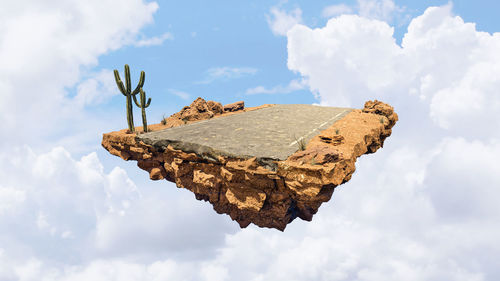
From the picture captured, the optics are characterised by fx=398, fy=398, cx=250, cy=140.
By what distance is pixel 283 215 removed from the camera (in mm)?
9219

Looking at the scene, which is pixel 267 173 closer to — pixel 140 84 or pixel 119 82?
pixel 140 84

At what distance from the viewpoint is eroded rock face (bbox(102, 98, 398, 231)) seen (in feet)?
25.9

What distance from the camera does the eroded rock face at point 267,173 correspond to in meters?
7.90

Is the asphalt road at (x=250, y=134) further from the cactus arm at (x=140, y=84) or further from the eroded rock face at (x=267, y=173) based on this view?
the cactus arm at (x=140, y=84)

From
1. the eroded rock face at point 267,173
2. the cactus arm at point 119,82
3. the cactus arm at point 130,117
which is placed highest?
the cactus arm at point 119,82

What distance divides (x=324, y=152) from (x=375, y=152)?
18.6ft

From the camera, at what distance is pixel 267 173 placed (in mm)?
8258

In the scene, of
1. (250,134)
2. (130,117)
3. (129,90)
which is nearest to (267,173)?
(250,134)

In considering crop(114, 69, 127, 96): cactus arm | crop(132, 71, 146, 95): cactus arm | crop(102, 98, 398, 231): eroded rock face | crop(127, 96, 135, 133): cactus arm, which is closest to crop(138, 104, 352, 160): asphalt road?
crop(102, 98, 398, 231): eroded rock face

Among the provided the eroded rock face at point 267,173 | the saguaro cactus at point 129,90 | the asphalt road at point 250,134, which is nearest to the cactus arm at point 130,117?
the saguaro cactus at point 129,90

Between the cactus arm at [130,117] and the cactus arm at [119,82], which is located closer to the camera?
the cactus arm at [119,82]

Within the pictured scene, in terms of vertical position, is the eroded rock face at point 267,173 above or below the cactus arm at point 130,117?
below

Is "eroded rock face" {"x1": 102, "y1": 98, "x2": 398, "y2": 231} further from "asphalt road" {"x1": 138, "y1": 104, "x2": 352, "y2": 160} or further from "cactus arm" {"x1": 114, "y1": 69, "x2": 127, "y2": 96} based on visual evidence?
"cactus arm" {"x1": 114, "y1": 69, "x2": 127, "y2": 96}

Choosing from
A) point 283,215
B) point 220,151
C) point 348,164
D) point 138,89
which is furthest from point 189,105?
point 348,164
